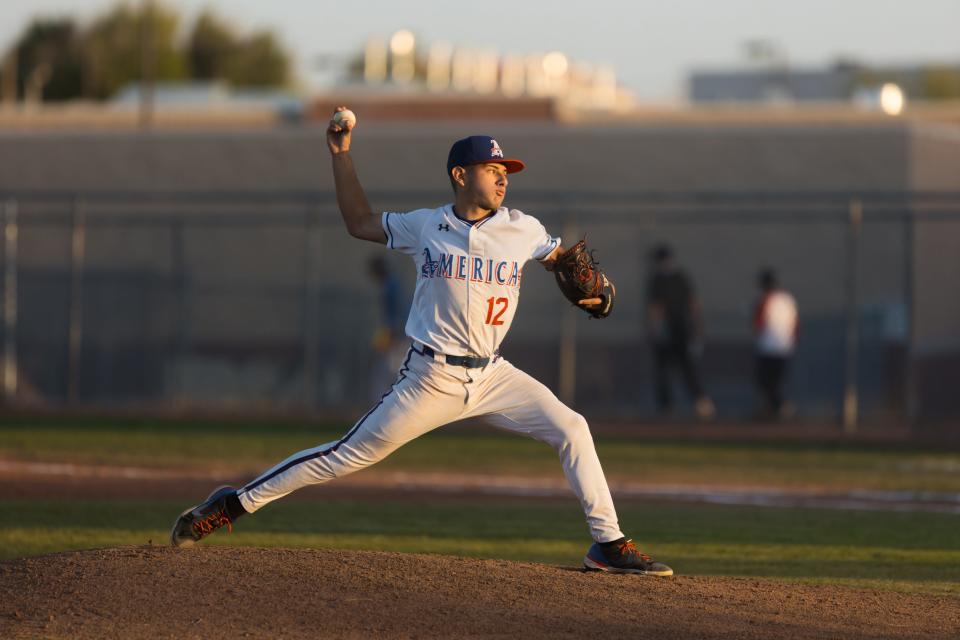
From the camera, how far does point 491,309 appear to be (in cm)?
647

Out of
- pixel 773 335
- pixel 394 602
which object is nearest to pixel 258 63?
pixel 773 335

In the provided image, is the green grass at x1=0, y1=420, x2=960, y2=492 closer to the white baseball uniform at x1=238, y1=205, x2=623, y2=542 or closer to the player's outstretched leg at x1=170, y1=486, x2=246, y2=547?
the player's outstretched leg at x1=170, y1=486, x2=246, y2=547

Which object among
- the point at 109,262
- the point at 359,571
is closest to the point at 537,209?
the point at 109,262

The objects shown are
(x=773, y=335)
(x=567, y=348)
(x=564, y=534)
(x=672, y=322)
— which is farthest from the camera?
(x=567, y=348)

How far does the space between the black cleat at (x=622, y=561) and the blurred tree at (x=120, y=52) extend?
237ft

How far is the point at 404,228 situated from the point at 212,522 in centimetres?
162

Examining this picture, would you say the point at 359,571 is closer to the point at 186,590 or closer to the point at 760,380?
the point at 186,590

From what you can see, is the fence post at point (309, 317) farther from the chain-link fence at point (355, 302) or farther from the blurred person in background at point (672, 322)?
the blurred person in background at point (672, 322)

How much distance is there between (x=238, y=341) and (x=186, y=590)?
17205mm

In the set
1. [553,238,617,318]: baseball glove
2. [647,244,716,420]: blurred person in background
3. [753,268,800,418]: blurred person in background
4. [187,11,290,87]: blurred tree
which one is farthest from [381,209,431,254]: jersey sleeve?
[187,11,290,87]: blurred tree

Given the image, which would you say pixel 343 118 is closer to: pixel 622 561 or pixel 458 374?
pixel 458 374

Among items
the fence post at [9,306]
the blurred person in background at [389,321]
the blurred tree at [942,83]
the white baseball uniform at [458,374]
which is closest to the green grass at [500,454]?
the blurred person in background at [389,321]

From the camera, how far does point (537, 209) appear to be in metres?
21.6

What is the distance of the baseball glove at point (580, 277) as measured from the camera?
6.74m
